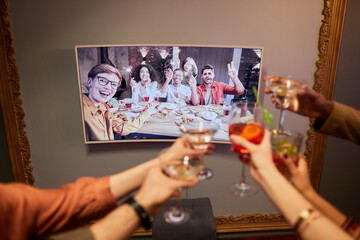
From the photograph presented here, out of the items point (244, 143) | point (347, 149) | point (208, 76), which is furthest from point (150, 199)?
point (347, 149)

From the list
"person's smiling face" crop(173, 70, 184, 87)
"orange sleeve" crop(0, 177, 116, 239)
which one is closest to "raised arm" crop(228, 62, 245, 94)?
"person's smiling face" crop(173, 70, 184, 87)

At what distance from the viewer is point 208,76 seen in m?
1.99

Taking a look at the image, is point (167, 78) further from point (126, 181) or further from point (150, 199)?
point (150, 199)

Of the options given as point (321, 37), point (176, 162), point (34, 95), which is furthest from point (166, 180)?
point (321, 37)

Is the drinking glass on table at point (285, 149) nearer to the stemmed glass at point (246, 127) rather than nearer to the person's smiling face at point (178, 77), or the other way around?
the stemmed glass at point (246, 127)

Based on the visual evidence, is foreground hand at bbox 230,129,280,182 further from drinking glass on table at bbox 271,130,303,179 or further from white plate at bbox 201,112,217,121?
white plate at bbox 201,112,217,121

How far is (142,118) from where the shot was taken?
2.07 metres

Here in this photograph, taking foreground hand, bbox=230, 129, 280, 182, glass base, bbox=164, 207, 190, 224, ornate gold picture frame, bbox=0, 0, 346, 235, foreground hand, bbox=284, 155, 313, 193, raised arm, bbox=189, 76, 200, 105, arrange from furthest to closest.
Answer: raised arm, bbox=189, 76, 200, 105
ornate gold picture frame, bbox=0, 0, 346, 235
glass base, bbox=164, 207, 190, 224
foreground hand, bbox=284, 155, 313, 193
foreground hand, bbox=230, 129, 280, 182

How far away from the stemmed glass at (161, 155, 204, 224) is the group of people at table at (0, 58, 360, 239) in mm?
30

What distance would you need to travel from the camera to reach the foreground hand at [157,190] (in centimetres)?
86

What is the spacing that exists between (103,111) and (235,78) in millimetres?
1168

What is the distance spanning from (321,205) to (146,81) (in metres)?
1.52

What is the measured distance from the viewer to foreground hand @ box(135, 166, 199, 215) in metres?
0.86

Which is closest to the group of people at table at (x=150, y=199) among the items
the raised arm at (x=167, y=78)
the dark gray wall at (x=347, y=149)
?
the raised arm at (x=167, y=78)
